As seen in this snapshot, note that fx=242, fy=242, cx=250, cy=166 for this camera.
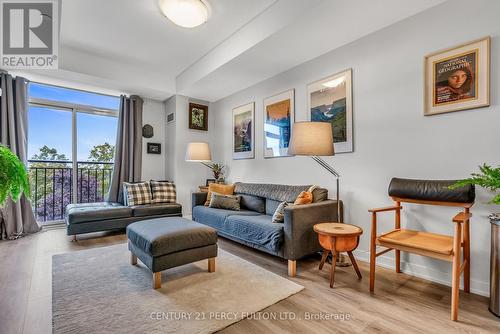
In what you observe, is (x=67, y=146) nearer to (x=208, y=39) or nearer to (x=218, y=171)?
(x=218, y=171)

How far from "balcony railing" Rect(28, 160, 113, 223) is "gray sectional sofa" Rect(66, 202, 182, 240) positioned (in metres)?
0.86

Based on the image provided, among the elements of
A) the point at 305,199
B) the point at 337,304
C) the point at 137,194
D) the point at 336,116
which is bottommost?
the point at 337,304

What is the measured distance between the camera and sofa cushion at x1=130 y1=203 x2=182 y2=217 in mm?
3900

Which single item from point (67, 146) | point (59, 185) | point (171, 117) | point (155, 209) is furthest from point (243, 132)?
point (59, 185)

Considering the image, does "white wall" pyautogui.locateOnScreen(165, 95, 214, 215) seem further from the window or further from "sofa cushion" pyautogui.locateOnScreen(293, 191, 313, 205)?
"sofa cushion" pyautogui.locateOnScreen(293, 191, 313, 205)

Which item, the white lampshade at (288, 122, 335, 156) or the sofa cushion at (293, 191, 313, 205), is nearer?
the white lampshade at (288, 122, 335, 156)

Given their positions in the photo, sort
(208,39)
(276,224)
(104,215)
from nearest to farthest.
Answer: (276,224), (208,39), (104,215)

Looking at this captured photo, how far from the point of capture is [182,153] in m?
4.83

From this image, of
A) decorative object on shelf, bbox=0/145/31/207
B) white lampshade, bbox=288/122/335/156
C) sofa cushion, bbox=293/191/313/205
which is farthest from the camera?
sofa cushion, bbox=293/191/313/205

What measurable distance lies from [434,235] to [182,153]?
4112 mm

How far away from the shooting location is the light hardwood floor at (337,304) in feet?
5.06

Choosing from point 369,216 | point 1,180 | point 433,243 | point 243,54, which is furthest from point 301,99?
point 1,180

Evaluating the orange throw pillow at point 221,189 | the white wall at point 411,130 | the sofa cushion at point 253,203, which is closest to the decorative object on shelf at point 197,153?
the orange throw pillow at point 221,189

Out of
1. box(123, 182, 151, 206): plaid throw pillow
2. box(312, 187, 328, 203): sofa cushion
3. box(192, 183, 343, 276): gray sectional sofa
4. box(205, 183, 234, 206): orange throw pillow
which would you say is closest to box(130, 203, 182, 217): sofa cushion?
box(123, 182, 151, 206): plaid throw pillow
